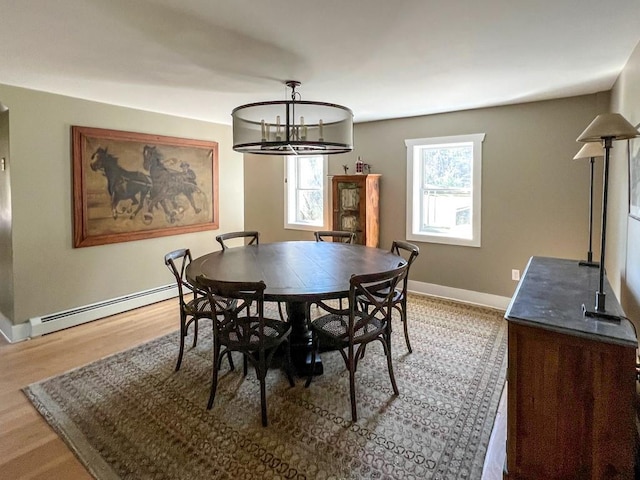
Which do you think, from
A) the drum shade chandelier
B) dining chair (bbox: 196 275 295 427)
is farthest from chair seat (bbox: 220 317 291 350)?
the drum shade chandelier

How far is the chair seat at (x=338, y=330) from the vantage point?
239 centimetres

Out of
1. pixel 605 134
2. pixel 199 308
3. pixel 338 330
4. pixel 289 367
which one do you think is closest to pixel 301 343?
pixel 289 367

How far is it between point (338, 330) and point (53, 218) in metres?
3.14

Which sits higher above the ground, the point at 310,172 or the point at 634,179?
the point at 310,172

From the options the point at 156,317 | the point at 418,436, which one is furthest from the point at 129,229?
the point at 418,436

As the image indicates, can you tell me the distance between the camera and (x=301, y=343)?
296 centimetres

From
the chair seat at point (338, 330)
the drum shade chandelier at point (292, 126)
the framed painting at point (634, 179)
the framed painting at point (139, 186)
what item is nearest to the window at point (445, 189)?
the framed painting at point (634, 179)

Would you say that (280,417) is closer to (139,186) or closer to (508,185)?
(139,186)

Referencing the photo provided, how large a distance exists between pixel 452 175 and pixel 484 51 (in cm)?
227

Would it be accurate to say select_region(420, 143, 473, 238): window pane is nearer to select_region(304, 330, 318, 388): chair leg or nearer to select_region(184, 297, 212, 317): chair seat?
select_region(304, 330, 318, 388): chair leg

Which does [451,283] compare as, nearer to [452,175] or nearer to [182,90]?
[452,175]

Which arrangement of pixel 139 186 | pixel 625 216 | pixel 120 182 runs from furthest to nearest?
pixel 139 186, pixel 120 182, pixel 625 216

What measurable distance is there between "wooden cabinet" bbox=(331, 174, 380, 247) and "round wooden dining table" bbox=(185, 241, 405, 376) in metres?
1.37

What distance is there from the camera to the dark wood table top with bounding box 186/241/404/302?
233cm
